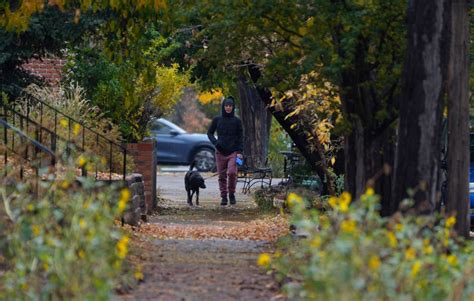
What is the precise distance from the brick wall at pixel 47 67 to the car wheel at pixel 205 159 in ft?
57.5

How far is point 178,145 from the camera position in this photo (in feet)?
148

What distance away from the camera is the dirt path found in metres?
11.5

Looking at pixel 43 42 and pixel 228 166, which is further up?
pixel 43 42

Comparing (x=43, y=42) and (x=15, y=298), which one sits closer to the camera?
(x=15, y=298)

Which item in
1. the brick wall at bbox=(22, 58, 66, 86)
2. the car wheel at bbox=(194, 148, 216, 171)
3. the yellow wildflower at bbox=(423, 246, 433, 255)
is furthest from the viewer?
the car wheel at bbox=(194, 148, 216, 171)

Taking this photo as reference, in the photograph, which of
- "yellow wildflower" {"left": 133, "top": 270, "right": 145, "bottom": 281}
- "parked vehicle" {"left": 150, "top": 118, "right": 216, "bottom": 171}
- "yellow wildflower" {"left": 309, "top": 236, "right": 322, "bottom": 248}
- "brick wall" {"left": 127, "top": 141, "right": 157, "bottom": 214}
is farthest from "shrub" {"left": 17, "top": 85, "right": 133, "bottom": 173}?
"parked vehicle" {"left": 150, "top": 118, "right": 216, "bottom": 171}

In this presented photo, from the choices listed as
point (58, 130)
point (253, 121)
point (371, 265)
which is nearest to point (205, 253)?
point (58, 130)

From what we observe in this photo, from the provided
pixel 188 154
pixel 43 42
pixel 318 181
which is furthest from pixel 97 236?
pixel 188 154

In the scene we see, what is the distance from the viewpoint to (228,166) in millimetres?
23547

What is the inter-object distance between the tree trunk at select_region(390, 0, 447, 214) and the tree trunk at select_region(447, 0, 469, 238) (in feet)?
1.44

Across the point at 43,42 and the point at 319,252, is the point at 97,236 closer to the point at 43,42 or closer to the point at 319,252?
the point at 319,252

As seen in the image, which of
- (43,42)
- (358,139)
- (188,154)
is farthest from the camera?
(188,154)

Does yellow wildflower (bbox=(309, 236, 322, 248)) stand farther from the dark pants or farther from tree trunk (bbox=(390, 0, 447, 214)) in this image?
the dark pants

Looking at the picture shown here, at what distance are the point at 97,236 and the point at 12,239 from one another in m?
1.22
